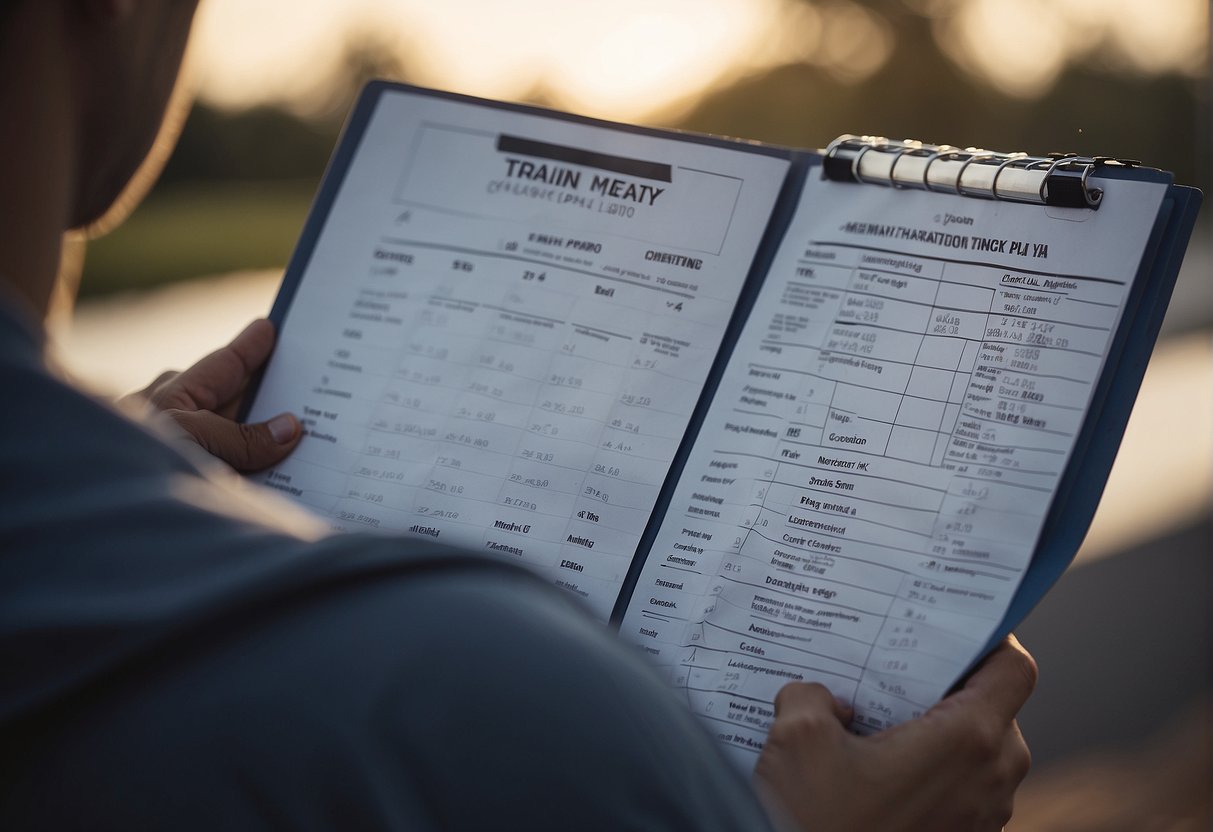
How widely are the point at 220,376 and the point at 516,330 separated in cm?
40

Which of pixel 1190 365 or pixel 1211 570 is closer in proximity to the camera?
pixel 1211 570

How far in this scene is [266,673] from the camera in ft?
1.60

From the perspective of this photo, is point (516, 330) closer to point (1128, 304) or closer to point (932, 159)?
point (932, 159)

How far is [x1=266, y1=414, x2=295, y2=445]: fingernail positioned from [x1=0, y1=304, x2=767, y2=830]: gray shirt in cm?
88

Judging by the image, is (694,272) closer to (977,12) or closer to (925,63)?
(977,12)

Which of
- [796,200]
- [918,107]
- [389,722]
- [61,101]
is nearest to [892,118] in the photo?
[918,107]

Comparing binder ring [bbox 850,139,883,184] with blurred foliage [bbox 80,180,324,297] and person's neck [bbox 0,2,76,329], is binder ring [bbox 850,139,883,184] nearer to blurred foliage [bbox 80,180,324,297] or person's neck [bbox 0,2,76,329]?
person's neck [bbox 0,2,76,329]

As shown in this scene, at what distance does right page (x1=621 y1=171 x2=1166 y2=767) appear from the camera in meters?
1.04

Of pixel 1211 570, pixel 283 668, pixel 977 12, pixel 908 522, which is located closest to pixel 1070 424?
pixel 908 522

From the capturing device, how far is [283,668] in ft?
1.61

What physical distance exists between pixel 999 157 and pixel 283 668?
974 mm

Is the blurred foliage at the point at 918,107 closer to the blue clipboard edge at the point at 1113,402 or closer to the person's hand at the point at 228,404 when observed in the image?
the person's hand at the point at 228,404

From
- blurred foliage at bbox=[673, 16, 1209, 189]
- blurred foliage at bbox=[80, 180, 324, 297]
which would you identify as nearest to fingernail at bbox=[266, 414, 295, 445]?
blurred foliage at bbox=[80, 180, 324, 297]

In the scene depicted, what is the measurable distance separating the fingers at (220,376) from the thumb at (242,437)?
45 mm
